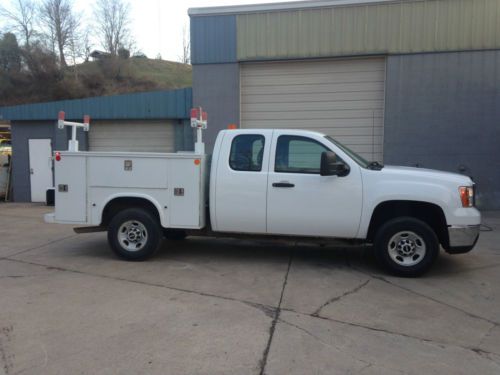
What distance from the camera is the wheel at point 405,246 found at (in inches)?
222

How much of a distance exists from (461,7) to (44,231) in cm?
1171

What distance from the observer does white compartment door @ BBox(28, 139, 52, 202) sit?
1429 centimetres

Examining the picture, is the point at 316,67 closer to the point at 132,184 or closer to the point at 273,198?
the point at 273,198

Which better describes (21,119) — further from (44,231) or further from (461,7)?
(461,7)

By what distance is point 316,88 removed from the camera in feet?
39.8

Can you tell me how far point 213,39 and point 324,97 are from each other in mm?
3651

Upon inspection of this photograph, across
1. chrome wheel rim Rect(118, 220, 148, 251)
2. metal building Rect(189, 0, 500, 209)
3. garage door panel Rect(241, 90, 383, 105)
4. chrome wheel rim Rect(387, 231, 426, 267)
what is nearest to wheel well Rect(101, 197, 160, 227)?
chrome wheel rim Rect(118, 220, 148, 251)

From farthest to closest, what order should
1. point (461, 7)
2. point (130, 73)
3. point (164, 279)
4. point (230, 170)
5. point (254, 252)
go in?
1. point (130, 73)
2. point (461, 7)
3. point (254, 252)
4. point (230, 170)
5. point (164, 279)

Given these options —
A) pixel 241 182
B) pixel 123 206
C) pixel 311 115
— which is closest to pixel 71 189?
pixel 123 206

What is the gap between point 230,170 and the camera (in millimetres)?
6176

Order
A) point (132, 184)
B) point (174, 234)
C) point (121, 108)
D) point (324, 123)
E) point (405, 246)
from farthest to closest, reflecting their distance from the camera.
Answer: point (121, 108) < point (324, 123) < point (174, 234) < point (132, 184) < point (405, 246)

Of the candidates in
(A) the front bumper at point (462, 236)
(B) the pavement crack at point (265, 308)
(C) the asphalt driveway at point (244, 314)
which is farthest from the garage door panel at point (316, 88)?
(B) the pavement crack at point (265, 308)

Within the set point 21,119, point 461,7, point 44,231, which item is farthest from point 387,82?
point 21,119

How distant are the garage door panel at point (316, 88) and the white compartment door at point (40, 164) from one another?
712cm
